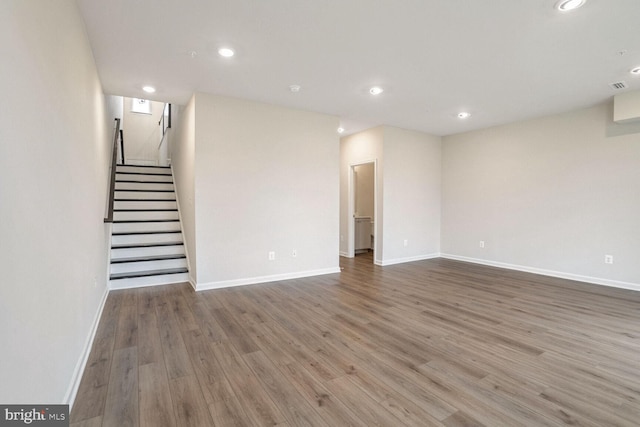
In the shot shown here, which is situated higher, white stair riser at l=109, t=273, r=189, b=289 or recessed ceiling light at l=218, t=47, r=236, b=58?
recessed ceiling light at l=218, t=47, r=236, b=58

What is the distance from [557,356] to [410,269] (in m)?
3.16

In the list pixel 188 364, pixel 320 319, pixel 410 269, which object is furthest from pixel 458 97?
pixel 188 364

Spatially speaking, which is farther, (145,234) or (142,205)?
(142,205)

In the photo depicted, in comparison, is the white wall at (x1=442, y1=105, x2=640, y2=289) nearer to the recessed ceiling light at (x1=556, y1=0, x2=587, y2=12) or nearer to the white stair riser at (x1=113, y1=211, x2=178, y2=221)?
the recessed ceiling light at (x1=556, y1=0, x2=587, y2=12)

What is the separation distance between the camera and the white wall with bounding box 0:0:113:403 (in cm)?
108

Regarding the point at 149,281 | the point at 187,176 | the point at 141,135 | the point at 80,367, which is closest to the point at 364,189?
the point at 187,176

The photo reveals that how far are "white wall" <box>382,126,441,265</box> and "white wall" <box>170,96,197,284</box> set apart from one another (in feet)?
11.5

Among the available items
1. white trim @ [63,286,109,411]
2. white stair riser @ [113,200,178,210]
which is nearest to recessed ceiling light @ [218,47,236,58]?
white trim @ [63,286,109,411]

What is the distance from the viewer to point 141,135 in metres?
8.84

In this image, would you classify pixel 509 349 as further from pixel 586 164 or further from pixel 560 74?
pixel 586 164

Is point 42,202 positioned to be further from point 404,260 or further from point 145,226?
point 404,260

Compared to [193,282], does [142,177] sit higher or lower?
higher

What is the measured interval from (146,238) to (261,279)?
2.11 metres

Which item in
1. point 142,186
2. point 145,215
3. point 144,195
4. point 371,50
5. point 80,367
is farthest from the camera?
point 142,186
